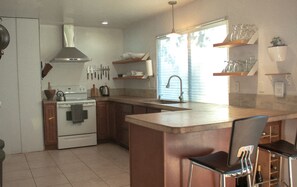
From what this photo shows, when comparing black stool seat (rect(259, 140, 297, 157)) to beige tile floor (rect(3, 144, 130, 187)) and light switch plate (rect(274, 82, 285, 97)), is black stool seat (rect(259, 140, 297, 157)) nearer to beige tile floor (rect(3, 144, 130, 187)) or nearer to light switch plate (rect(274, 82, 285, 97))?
light switch plate (rect(274, 82, 285, 97))

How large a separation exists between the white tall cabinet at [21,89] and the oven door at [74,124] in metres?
0.38

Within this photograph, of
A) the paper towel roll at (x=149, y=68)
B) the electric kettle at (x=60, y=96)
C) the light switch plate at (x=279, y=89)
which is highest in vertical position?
the paper towel roll at (x=149, y=68)

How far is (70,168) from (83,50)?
274cm

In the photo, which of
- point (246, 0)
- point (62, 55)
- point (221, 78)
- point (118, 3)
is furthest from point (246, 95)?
point (62, 55)

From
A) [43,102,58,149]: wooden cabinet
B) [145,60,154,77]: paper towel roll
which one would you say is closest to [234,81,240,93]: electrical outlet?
[145,60,154,77]: paper towel roll

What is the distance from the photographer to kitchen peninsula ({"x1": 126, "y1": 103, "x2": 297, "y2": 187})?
88.5 inches

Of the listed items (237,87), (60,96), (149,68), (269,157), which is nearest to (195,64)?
(237,87)

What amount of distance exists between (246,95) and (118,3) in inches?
86.6

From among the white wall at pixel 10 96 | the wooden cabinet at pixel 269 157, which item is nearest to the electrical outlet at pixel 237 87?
the wooden cabinet at pixel 269 157

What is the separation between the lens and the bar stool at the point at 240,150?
1.95 meters

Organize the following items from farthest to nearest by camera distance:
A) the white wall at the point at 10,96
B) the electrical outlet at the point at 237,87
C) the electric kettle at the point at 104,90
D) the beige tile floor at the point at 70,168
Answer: the electric kettle at the point at 104,90 < the white wall at the point at 10,96 < the beige tile floor at the point at 70,168 < the electrical outlet at the point at 237,87

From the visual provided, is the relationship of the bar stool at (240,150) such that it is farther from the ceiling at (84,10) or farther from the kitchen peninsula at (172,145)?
the ceiling at (84,10)

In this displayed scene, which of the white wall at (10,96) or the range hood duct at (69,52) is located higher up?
the range hood duct at (69,52)

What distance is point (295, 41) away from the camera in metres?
2.78
